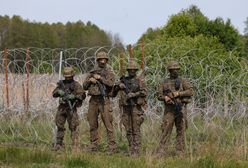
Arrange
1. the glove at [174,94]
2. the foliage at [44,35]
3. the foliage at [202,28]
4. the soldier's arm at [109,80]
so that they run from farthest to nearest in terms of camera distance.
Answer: the foliage at [44,35] < the foliage at [202,28] < the soldier's arm at [109,80] < the glove at [174,94]

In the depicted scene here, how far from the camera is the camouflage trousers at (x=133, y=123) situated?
9.16 m

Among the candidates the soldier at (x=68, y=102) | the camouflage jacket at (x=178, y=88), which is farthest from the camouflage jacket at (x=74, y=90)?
the camouflage jacket at (x=178, y=88)

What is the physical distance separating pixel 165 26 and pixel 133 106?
1293 centimetres

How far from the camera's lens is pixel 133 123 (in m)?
9.24

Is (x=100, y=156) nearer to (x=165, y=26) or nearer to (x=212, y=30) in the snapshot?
(x=165, y=26)

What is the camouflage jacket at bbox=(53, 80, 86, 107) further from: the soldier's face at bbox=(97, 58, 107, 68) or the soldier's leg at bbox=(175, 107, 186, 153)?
the soldier's leg at bbox=(175, 107, 186, 153)

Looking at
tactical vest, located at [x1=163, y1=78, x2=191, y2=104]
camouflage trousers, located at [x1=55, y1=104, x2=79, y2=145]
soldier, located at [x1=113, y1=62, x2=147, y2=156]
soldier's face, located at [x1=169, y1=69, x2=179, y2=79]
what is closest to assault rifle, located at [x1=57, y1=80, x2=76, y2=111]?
camouflage trousers, located at [x1=55, y1=104, x2=79, y2=145]

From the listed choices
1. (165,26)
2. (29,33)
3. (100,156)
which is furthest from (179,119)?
(29,33)

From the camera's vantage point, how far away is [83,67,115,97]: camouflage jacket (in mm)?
9273

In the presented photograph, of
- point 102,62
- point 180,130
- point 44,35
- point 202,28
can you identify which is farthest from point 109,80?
point 44,35

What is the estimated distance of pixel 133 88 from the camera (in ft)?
30.2

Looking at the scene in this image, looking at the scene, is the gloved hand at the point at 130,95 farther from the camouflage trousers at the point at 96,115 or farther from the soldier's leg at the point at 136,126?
the camouflage trousers at the point at 96,115

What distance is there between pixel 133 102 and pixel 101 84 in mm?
642

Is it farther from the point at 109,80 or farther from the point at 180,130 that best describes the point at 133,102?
the point at 180,130
